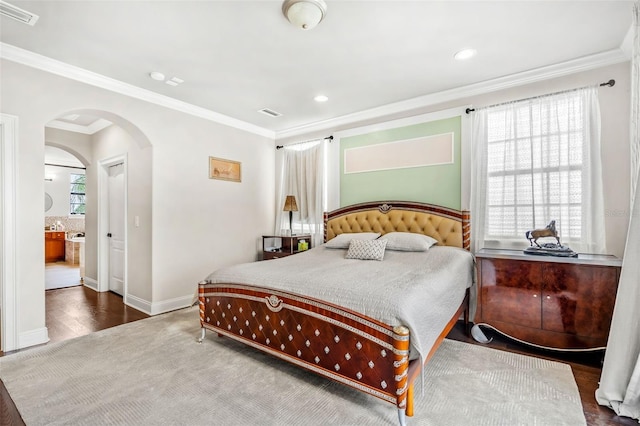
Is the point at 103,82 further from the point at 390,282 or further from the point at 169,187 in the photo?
the point at 390,282

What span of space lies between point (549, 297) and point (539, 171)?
1.29 m

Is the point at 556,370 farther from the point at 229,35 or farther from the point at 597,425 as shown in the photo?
the point at 229,35

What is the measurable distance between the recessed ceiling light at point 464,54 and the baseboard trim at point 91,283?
19.9 feet

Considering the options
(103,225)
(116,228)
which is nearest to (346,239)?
(116,228)

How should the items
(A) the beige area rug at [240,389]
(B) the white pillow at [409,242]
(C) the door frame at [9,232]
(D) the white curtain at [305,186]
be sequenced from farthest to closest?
(D) the white curtain at [305,186] → (B) the white pillow at [409,242] → (C) the door frame at [9,232] → (A) the beige area rug at [240,389]

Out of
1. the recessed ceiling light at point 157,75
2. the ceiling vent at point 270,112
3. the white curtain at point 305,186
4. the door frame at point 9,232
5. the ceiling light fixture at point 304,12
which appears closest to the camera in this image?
the ceiling light fixture at point 304,12

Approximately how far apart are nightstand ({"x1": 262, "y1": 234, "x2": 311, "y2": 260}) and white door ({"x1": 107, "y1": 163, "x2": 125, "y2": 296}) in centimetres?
215

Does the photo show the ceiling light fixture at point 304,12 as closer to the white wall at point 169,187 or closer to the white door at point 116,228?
the white wall at point 169,187

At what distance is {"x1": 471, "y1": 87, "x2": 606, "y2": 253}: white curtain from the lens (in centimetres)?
289

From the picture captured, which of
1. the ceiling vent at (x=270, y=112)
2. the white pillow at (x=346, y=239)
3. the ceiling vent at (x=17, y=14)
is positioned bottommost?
the white pillow at (x=346, y=239)

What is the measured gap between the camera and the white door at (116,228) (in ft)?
15.3

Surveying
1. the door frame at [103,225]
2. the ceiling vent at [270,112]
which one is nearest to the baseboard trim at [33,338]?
the door frame at [103,225]

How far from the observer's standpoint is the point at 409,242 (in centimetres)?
343

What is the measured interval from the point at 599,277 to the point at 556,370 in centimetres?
84
